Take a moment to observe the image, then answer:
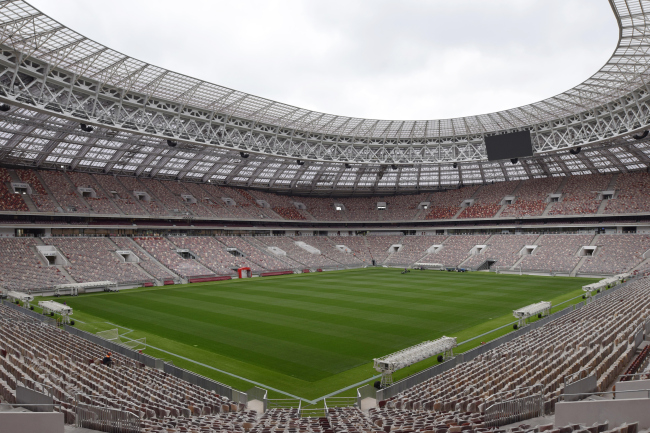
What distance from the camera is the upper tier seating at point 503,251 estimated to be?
60.1m

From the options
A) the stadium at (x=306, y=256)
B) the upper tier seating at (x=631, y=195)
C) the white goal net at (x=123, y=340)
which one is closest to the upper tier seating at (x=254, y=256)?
the stadium at (x=306, y=256)

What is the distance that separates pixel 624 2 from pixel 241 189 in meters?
61.0

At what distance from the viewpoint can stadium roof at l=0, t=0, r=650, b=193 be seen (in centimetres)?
3228

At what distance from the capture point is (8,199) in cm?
4725

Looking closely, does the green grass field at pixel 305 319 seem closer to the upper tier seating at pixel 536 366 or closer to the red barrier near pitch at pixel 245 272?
the upper tier seating at pixel 536 366

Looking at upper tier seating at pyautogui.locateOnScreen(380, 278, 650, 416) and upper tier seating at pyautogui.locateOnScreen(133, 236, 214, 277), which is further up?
upper tier seating at pyautogui.locateOnScreen(133, 236, 214, 277)

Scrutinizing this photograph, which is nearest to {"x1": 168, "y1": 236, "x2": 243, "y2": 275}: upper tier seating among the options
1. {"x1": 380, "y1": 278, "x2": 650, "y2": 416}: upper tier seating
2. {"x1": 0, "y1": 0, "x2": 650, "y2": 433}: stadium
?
{"x1": 0, "y1": 0, "x2": 650, "y2": 433}: stadium

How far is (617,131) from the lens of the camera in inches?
1738

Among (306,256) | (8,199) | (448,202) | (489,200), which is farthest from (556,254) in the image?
(8,199)

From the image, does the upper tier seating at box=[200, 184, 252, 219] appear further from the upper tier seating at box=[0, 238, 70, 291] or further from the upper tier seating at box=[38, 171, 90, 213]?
the upper tier seating at box=[0, 238, 70, 291]

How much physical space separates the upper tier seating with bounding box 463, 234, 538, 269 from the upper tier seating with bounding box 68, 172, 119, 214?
1995 inches

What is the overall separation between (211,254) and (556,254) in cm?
4727

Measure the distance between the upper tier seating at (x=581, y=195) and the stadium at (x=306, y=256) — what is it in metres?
0.39

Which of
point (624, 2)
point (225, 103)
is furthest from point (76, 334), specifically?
point (624, 2)
